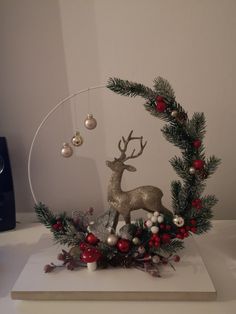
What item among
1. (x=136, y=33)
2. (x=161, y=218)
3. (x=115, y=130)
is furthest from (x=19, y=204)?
(x=136, y=33)

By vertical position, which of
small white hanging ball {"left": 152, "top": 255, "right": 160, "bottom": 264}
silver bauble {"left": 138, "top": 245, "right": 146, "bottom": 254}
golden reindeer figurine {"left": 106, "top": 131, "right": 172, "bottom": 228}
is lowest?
small white hanging ball {"left": 152, "top": 255, "right": 160, "bottom": 264}

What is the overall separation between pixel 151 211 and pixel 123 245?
0.10m

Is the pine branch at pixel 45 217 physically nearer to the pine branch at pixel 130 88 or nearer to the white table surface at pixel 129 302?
the white table surface at pixel 129 302

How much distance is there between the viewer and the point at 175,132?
0.64 metres

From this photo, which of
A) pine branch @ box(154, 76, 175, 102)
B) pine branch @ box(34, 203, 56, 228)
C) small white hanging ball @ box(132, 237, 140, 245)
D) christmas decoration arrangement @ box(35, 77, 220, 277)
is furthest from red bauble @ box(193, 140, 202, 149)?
pine branch @ box(34, 203, 56, 228)

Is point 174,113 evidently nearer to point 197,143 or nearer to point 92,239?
point 197,143

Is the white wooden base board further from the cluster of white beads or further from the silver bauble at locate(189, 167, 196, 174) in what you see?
the silver bauble at locate(189, 167, 196, 174)

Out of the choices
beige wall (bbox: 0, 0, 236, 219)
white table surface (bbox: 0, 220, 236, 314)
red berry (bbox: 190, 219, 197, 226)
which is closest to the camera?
white table surface (bbox: 0, 220, 236, 314)

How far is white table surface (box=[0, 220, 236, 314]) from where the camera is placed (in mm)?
555

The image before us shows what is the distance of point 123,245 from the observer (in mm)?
633

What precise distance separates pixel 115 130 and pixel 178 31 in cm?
33

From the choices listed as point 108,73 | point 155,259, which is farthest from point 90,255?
point 108,73

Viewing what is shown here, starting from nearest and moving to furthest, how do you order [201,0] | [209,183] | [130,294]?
[130,294], [201,0], [209,183]

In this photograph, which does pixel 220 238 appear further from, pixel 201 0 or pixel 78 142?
pixel 201 0
